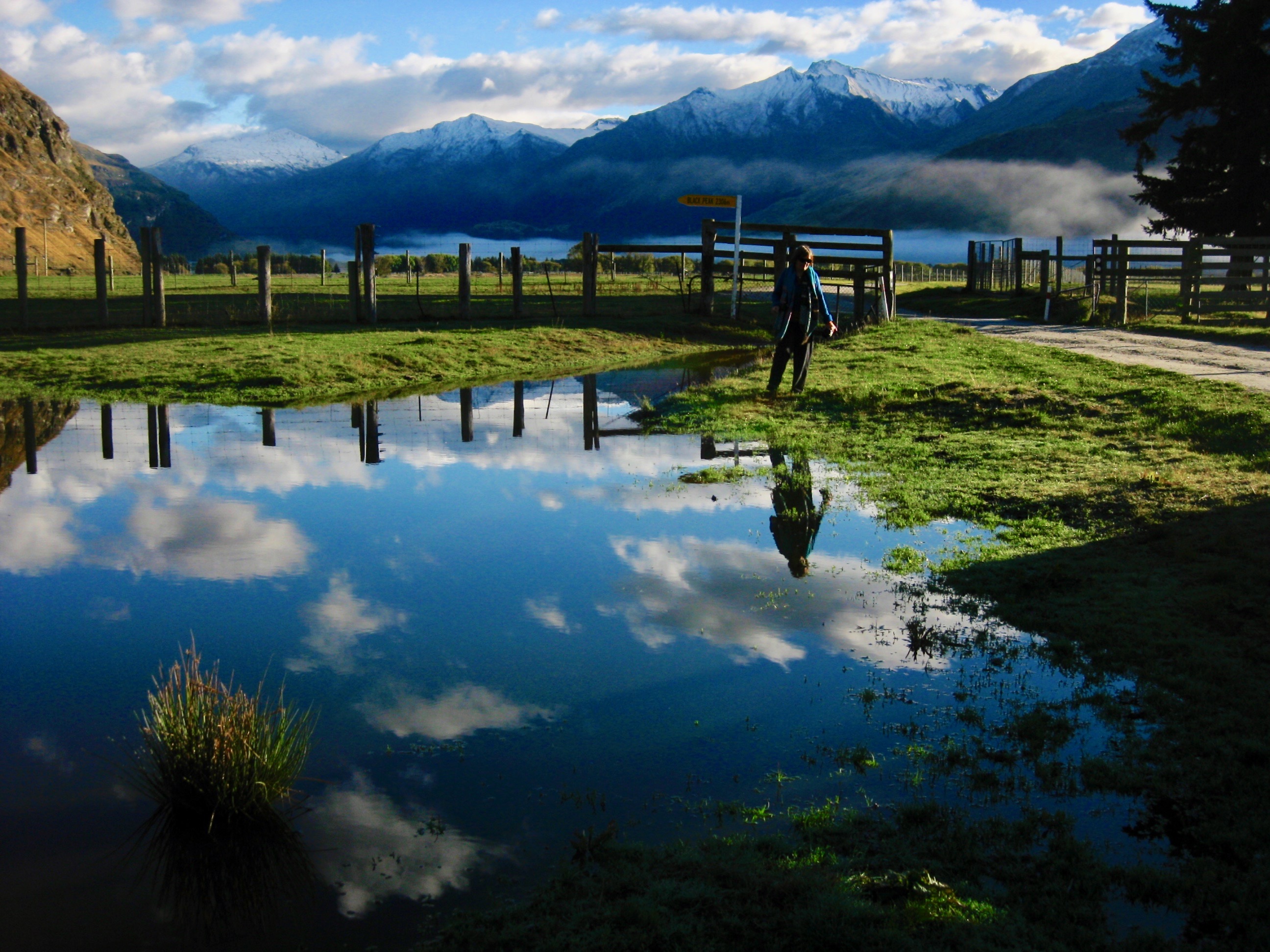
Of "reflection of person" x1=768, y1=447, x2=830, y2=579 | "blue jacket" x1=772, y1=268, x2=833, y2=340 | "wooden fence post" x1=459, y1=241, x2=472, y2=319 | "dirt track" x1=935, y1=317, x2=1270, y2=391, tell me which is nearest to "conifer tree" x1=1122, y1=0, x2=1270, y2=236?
"dirt track" x1=935, y1=317, x2=1270, y2=391

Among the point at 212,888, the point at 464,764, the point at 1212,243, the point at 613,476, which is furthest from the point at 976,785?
the point at 1212,243

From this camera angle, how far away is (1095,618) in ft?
22.2

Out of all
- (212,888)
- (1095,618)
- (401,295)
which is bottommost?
(212,888)

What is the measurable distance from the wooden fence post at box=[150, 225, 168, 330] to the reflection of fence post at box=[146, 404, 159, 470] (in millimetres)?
7341

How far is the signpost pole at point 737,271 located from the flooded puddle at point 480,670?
1540cm

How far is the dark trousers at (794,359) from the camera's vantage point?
15.6 metres

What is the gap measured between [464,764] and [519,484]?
6.28m

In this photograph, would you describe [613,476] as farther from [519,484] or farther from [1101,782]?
[1101,782]

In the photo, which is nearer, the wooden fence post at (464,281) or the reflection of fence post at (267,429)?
the reflection of fence post at (267,429)

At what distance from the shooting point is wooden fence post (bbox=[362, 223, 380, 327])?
24.0 metres

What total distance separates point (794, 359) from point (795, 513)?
6.62 m

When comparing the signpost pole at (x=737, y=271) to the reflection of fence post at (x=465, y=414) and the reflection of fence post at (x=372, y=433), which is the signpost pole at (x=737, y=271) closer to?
the reflection of fence post at (x=465, y=414)

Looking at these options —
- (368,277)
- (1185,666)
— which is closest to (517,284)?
(368,277)

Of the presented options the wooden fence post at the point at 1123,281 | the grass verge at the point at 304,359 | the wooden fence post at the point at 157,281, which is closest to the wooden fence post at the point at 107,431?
the grass verge at the point at 304,359
